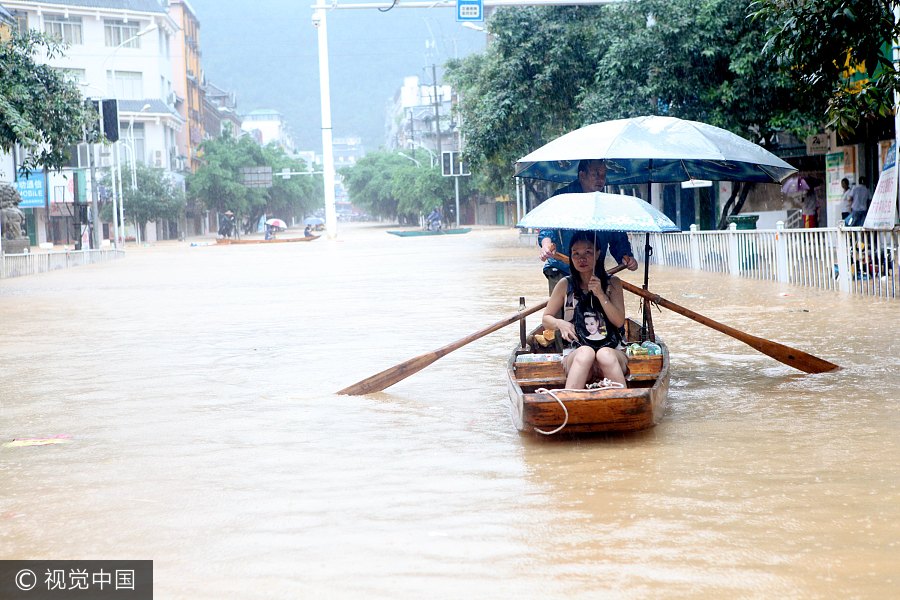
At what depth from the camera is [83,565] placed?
470 cm

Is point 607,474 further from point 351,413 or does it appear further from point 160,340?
point 160,340

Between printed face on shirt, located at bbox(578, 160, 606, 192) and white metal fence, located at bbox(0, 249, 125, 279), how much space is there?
2424cm

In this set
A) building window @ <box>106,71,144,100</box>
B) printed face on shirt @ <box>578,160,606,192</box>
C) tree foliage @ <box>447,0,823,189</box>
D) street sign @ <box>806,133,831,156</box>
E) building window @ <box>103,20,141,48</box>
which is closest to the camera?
printed face on shirt @ <box>578,160,606,192</box>

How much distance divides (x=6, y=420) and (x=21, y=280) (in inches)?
→ 864

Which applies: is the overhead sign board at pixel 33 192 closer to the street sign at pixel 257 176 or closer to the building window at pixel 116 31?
the building window at pixel 116 31

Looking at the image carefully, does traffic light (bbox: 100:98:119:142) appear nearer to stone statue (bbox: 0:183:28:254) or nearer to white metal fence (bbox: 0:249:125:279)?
white metal fence (bbox: 0:249:125:279)

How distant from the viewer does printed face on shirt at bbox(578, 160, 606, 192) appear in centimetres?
903

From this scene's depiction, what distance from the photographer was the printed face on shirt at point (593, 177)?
903 cm

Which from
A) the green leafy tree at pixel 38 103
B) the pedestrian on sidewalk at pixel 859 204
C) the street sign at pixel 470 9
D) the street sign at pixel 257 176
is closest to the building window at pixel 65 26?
the street sign at pixel 257 176

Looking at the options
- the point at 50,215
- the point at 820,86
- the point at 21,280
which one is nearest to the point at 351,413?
the point at 820,86

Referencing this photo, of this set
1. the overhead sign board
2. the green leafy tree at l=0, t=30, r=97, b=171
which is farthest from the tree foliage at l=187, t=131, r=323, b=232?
the green leafy tree at l=0, t=30, r=97, b=171

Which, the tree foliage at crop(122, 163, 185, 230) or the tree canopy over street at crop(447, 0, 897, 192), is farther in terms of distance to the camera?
the tree foliage at crop(122, 163, 185, 230)

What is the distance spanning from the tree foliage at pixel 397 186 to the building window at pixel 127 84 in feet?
68.7

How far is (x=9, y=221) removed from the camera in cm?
3772
